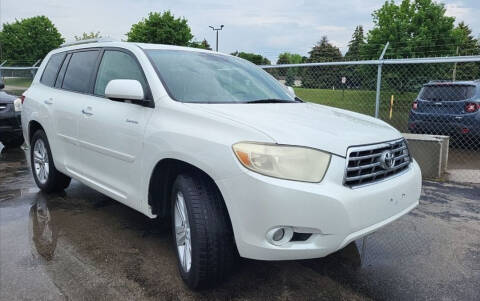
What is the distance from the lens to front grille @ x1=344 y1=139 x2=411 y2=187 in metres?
2.50

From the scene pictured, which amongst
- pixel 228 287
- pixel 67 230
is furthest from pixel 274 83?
pixel 67 230

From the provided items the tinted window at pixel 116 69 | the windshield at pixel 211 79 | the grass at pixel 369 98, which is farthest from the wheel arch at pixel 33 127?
the grass at pixel 369 98

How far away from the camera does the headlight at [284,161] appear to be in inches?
91.9

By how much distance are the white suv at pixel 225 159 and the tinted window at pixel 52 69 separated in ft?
2.88

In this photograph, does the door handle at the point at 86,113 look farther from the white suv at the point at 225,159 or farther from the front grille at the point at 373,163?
the front grille at the point at 373,163

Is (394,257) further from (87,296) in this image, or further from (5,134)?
(5,134)

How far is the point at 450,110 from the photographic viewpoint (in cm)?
783

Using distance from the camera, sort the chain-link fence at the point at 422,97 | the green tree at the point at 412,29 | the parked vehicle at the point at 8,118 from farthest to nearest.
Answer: the green tree at the point at 412,29
the parked vehicle at the point at 8,118
the chain-link fence at the point at 422,97

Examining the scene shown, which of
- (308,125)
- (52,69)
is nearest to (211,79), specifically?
(308,125)

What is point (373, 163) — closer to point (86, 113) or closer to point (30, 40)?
point (86, 113)

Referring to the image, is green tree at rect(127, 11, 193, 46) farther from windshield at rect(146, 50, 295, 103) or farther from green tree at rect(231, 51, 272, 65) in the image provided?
windshield at rect(146, 50, 295, 103)

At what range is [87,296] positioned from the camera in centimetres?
265

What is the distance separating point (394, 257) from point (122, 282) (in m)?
2.13

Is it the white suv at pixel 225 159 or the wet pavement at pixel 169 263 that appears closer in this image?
the white suv at pixel 225 159
